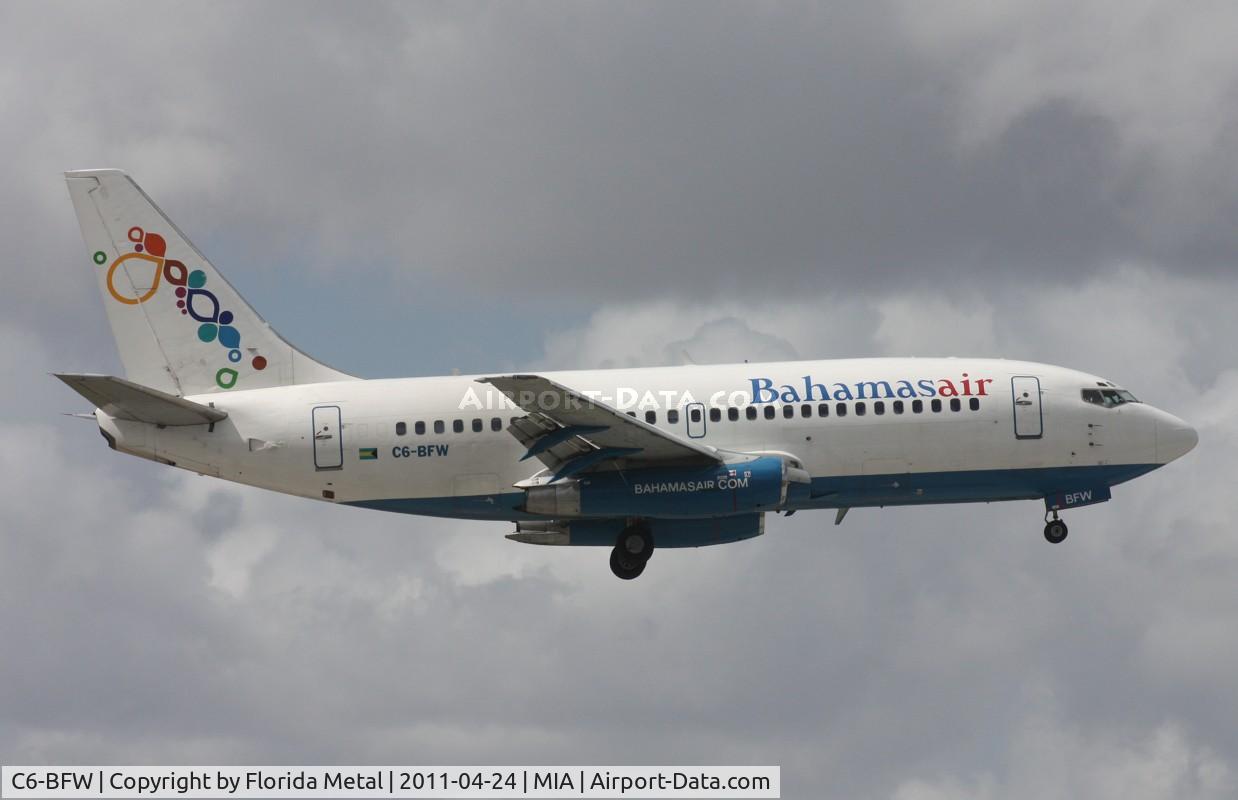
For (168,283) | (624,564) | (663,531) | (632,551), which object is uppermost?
(168,283)

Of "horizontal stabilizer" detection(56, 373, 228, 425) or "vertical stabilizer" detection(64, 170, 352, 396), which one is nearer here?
"horizontal stabilizer" detection(56, 373, 228, 425)

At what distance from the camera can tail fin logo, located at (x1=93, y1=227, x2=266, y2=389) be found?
183ft

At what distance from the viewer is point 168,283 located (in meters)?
56.3

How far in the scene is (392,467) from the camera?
5266cm

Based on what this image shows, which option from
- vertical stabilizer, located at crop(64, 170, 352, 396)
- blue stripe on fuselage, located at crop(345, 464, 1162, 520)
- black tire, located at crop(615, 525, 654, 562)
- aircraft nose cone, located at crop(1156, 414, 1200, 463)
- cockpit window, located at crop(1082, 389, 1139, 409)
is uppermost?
vertical stabilizer, located at crop(64, 170, 352, 396)

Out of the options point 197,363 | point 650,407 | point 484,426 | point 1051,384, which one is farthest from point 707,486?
point 197,363

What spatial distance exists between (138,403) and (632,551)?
15.4 meters

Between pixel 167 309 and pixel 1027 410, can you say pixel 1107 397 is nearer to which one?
pixel 1027 410

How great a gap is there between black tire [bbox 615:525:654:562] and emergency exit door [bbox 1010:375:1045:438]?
11.5 metres

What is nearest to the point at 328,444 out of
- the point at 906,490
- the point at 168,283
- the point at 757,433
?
the point at 168,283

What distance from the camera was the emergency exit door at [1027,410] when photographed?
172 ft

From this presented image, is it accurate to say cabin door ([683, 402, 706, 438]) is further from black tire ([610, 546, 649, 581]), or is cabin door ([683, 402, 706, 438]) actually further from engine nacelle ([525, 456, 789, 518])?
black tire ([610, 546, 649, 581])

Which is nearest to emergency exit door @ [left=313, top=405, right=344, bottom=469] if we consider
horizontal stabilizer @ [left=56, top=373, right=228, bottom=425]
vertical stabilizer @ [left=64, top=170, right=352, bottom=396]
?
vertical stabilizer @ [left=64, top=170, right=352, bottom=396]

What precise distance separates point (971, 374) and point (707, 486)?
8.91 meters
